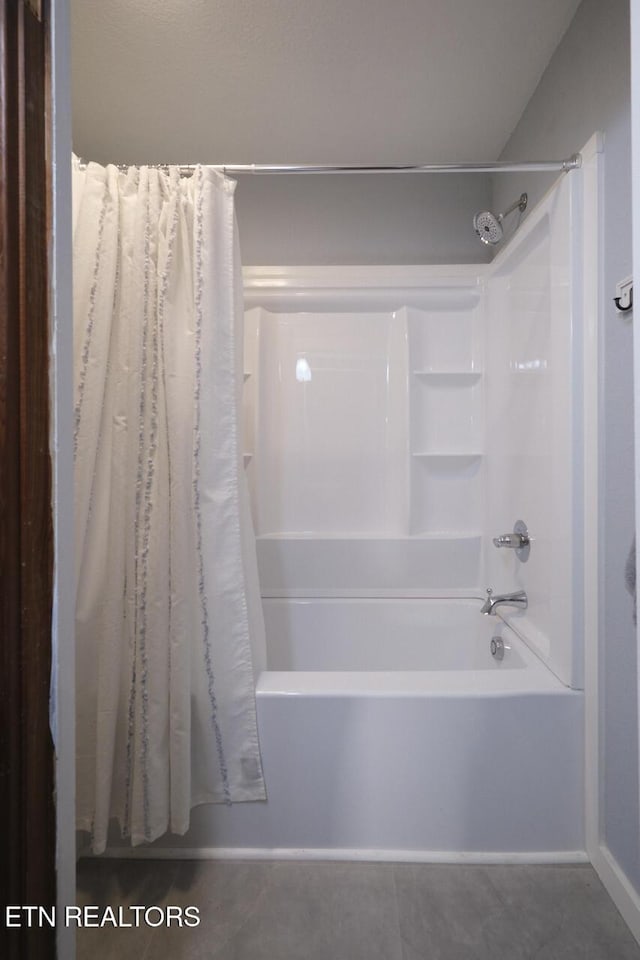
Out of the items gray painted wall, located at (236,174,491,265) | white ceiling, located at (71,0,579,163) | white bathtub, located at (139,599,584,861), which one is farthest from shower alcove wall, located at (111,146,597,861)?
white ceiling, located at (71,0,579,163)

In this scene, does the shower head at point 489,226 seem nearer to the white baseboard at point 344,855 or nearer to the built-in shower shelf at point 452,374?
the built-in shower shelf at point 452,374

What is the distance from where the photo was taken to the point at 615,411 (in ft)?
4.54

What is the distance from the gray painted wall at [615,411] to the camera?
1306 mm

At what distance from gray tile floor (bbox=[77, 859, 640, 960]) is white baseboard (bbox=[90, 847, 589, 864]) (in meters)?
0.02

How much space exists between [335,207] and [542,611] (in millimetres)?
1984

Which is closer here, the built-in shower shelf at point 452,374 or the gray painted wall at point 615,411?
the gray painted wall at point 615,411

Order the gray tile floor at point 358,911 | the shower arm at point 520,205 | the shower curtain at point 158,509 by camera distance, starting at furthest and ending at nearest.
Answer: the shower arm at point 520,205 → the shower curtain at point 158,509 → the gray tile floor at point 358,911

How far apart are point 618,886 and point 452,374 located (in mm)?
1921

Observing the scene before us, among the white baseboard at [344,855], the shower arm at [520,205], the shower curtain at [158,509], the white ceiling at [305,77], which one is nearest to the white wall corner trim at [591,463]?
the white baseboard at [344,855]

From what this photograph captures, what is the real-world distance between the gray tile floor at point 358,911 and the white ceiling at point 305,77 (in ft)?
7.96

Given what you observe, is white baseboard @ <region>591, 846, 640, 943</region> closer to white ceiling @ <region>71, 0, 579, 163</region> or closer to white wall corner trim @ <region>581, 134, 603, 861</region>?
white wall corner trim @ <region>581, 134, 603, 861</region>

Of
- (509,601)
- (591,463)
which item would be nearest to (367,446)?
(509,601)

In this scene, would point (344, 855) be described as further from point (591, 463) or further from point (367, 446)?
point (367, 446)

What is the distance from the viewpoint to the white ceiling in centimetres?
150
